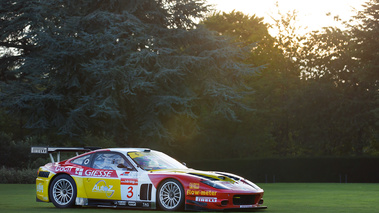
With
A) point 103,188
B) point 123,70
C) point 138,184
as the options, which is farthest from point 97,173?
point 123,70

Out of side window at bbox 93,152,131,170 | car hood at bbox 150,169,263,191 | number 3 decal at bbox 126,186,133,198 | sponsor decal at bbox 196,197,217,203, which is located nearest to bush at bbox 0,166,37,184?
side window at bbox 93,152,131,170

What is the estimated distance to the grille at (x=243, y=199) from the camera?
13.4m

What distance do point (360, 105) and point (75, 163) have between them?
3828cm

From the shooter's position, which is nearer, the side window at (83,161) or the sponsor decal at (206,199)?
the sponsor decal at (206,199)

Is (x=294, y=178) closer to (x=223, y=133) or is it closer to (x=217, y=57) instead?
(x=223, y=133)

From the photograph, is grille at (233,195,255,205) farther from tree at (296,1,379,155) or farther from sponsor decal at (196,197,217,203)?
tree at (296,1,379,155)

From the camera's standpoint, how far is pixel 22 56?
139 feet

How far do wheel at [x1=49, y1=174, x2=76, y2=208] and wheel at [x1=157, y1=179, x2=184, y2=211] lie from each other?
2.42 metres

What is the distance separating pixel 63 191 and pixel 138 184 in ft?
7.07

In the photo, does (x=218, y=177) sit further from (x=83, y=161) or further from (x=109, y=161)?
(x=83, y=161)

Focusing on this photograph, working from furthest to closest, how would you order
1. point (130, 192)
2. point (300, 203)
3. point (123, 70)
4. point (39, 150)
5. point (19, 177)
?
point (19, 177) < point (123, 70) < point (300, 203) < point (39, 150) < point (130, 192)

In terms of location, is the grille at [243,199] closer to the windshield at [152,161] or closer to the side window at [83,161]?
the windshield at [152,161]

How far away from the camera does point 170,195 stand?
13633 millimetres

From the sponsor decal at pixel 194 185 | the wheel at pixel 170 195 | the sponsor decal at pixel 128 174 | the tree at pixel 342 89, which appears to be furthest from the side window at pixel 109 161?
the tree at pixel 342 89
